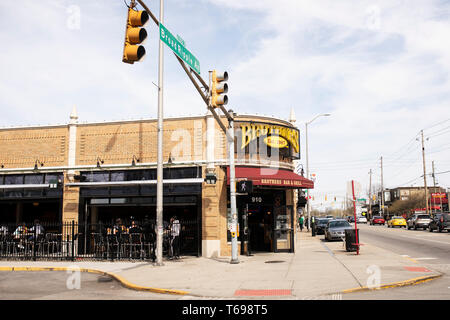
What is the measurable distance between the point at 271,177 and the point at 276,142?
2.27m

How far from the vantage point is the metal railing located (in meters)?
17.0

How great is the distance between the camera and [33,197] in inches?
787

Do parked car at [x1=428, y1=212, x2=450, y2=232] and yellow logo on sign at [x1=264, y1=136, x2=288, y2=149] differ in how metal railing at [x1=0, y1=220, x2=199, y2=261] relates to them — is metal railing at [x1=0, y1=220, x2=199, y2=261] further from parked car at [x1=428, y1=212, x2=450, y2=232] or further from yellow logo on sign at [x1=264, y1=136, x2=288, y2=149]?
parked car at [x1=428, y1=212, x2=450, y2=232]

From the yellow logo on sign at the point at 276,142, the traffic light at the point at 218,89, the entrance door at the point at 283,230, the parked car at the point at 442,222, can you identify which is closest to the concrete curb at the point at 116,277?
the traffic light at the point at 218,89

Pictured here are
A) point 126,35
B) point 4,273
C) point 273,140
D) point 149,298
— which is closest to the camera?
point 126,35

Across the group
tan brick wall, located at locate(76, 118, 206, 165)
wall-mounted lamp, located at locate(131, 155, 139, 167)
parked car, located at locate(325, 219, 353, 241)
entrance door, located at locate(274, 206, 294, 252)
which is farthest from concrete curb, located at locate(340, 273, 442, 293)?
parked car, located at locate(325, 219, 353, 241)

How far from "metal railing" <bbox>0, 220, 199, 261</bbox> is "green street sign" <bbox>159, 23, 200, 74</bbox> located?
7650mm

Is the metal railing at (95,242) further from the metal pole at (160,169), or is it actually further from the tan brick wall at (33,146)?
the tan brick wall at (33,146)

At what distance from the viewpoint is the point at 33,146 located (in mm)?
20438
